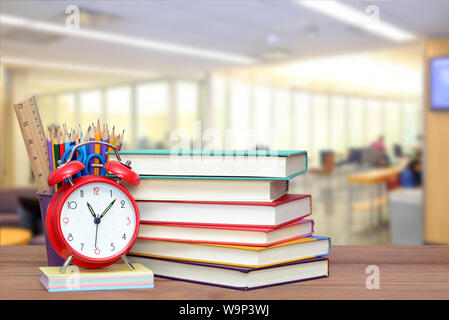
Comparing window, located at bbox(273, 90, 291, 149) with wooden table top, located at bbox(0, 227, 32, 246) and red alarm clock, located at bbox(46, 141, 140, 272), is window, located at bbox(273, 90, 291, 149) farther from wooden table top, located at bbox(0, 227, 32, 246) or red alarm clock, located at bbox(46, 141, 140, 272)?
red alarm clock, located at bbox(46, 141, 140, 272)

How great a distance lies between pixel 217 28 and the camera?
17.3 ft

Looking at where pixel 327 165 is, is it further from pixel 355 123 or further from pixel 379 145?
pixel 355 123

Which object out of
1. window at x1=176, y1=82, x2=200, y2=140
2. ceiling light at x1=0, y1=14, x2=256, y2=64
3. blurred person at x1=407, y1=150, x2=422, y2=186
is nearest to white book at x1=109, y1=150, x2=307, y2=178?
ceiling light at x1=0, y1=14, x2=256, y2=64

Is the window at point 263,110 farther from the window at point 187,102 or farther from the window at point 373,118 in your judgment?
the window at point 373,118

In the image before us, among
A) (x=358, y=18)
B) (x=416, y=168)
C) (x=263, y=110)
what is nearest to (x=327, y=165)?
(x=263, y=110)

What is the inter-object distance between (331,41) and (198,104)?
4415mm

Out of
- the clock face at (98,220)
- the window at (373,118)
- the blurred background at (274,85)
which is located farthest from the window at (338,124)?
the clock face at (98,220)

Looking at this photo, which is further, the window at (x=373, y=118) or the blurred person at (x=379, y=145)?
the window at (x=373, y=118)

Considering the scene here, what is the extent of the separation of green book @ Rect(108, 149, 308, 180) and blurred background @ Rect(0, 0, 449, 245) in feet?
0.40

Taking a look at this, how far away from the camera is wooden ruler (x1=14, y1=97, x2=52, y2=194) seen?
0.74 metres

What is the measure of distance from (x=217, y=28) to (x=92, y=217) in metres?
4.85

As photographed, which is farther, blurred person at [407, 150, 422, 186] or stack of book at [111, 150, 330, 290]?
blurred person at [407, 150, 422, 186]

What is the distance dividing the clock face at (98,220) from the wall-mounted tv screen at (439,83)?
17.3ft

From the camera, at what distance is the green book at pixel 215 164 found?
0.68 metres
